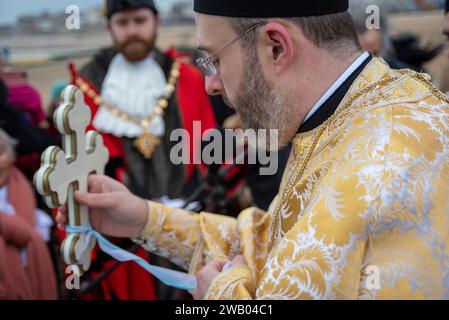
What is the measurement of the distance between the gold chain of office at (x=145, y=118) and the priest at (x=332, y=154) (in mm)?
1794

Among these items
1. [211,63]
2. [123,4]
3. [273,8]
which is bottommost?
[211,63]

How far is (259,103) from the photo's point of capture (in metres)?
1.28

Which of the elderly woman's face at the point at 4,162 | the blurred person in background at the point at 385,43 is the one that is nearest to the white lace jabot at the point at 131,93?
the elderly woman's face at the point at 4,162

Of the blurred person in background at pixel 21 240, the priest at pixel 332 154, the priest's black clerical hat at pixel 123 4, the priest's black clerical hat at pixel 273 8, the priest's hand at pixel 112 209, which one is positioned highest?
the priest's black clerical hat at pixel 123 4

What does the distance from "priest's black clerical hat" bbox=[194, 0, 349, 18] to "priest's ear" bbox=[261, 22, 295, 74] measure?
0.11 ft

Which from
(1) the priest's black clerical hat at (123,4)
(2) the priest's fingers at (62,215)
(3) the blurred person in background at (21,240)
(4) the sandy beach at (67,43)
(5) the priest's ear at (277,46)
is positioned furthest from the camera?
(4) the sandy beach at (67,43)

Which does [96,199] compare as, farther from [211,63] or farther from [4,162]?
[4,162]

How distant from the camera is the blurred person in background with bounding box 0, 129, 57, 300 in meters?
Answer: 2.61

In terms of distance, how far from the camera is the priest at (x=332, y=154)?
1005 millimetres

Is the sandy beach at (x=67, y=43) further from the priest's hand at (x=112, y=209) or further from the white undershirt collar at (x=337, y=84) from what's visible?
the white undershirt collar at (x=337, y=84)

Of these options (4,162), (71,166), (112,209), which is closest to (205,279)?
(112,209)

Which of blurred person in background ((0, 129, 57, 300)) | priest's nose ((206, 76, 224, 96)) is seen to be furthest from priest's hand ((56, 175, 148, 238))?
blurred person in background ((0, 129, 57, 300))

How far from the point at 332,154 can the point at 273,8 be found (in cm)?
33
